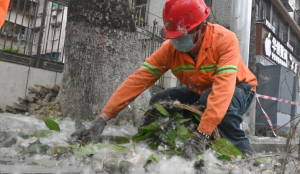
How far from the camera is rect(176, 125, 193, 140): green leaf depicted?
2664mm

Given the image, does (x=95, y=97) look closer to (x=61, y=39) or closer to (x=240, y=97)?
(x=240, y=97)

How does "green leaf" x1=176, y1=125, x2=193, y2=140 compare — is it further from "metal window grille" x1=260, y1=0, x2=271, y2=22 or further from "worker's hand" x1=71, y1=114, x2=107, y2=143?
"metal window grille" x1=260, y1=0, x2=271, y2=22

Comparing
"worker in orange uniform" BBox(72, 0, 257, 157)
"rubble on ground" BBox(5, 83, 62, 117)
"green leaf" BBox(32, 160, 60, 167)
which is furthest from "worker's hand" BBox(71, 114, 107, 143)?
"rubble on ground" BBox(5, 83, 62, 117)

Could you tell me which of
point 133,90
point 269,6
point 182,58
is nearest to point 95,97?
point 133,90

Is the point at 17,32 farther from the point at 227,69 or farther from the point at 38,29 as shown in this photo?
the point at 227,69

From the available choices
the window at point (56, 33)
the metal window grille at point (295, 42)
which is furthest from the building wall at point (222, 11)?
the metal window grille at point (295, 42)

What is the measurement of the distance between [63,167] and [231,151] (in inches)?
56.1

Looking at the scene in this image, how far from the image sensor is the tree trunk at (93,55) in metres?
4.68

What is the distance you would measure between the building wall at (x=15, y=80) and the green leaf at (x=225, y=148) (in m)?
5.36

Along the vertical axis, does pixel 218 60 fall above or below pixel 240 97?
above

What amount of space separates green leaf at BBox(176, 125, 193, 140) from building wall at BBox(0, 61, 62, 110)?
502 cm

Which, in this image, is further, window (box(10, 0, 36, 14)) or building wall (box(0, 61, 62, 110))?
window (box(10, 0, 36, 14))

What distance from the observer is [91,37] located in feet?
15.5

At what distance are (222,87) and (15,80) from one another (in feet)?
17.8
